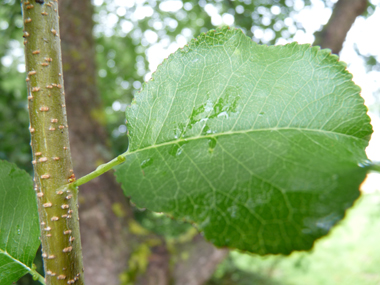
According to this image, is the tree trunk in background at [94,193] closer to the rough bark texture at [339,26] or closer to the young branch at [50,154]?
the young branch at [50,154]

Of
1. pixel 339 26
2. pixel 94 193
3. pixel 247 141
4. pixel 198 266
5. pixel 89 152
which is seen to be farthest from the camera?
Answer: pixel 339 26

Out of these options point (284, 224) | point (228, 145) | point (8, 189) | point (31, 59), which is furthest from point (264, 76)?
point (8, 189)

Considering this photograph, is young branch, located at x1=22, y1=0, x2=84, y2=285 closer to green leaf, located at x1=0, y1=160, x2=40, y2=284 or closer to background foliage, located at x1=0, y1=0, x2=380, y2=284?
green leaf, located at x1=0, y1=160, x2=40, y2=284

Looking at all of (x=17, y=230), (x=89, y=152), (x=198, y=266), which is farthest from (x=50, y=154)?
(x=198, y=266)

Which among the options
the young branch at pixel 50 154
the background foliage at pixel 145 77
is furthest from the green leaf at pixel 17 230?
the background foliage at pixel 145 77

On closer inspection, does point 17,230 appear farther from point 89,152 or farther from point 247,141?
point 89,152

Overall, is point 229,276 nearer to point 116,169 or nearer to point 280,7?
point 280,7

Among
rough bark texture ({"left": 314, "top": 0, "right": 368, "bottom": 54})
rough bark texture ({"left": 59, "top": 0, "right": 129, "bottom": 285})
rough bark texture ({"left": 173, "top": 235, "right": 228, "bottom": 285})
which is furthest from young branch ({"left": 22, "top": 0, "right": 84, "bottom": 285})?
rough bark texture ({"left": 314, "top": 0, "right": 368, "bottom": 54})
